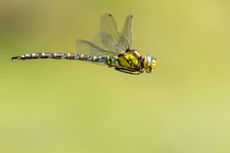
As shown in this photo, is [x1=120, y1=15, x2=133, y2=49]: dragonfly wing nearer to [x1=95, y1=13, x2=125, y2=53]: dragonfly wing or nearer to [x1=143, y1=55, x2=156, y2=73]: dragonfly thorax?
[x1=95, y1=13, x2=125, y2=53]: dragonfly wing

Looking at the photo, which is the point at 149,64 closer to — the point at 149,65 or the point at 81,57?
the point at 149,65

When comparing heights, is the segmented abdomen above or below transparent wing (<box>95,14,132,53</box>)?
below

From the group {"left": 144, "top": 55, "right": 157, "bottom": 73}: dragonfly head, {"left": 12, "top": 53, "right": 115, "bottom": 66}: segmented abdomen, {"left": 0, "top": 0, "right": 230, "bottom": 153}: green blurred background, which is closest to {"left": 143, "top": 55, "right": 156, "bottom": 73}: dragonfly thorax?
{"left": 144, "top": 55, "right": 157, "bottom": 73}: dragonfly head

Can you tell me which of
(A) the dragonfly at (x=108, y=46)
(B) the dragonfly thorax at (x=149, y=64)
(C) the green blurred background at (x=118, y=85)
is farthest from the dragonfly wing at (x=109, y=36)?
(C) the green blurred background at (x=118, y=85)

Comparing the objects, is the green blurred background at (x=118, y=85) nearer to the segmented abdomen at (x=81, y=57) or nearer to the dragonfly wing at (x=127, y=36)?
the segmented abdomen at (x=81, y=57)

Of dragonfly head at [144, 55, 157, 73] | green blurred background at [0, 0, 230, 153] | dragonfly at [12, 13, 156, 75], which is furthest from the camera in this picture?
green blurred background at [0, 0, 230, 153]

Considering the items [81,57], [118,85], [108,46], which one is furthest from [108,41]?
[118,85]

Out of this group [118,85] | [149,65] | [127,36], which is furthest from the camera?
[118,85]

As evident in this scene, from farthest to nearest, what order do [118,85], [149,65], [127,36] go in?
1. [118,85]
2. [127,36]
3. [149,65]

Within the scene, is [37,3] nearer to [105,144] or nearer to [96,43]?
[105,144]

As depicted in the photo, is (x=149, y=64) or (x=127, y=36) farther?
(x=127, y=36)
